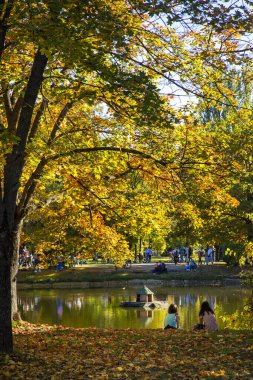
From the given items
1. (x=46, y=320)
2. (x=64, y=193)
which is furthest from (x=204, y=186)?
(x=46, y=320)

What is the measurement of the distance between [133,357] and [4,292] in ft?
7.53

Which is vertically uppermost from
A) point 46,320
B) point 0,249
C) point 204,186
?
point 204,186

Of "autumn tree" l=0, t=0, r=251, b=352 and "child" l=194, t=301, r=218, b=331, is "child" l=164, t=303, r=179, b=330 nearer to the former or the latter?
"child" l=194, t=301, r=218, b=331

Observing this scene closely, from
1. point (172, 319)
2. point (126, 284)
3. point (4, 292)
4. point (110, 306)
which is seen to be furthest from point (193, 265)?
point (4, 292)

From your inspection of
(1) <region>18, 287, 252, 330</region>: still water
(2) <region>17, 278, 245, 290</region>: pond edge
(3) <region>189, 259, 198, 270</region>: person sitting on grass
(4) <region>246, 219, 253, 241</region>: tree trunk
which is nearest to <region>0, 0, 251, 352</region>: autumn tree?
(4) <region>246, 219, 253, 241</region>: tree trunk

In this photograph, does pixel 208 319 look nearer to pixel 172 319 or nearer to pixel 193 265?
pixel 172 319

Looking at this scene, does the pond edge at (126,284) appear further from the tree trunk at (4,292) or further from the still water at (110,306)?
the tree trunk at (4,292)

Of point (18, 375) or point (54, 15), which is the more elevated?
point (54, 15)

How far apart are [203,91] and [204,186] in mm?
2675

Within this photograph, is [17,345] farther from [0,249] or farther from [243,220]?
[243,220]

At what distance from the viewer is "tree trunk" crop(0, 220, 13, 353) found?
8.79 m

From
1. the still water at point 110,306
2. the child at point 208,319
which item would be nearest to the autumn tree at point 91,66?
the child at point 208,319

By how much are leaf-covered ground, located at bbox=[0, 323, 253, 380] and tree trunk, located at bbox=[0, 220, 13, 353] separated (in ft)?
0.86

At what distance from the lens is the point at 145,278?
4066 centimetres
